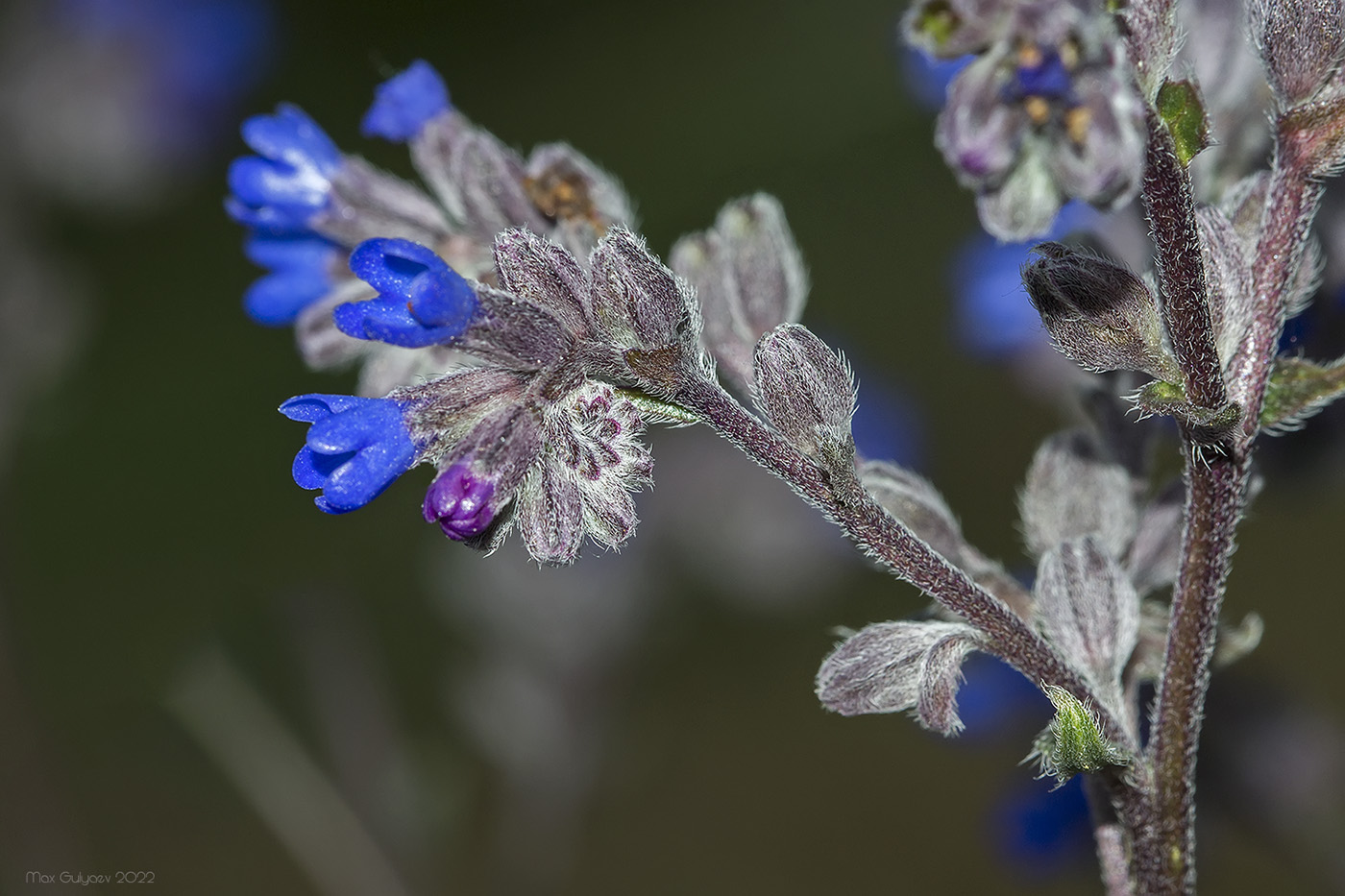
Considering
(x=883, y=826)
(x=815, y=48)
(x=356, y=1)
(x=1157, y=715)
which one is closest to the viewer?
(x=1157, y=715)

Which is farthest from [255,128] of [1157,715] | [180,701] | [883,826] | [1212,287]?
[883,826]

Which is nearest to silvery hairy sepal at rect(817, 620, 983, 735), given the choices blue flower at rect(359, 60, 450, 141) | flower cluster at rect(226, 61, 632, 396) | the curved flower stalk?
the curved flower stalk

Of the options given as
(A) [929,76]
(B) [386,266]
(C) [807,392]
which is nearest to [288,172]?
(B) [386,266]

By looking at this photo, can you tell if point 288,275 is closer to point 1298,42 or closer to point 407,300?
point 407,300

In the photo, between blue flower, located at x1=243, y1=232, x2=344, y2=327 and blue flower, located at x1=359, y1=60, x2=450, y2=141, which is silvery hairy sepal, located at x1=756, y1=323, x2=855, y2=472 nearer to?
blue flower, located at x1=359, y1=60, x2=450, y2=141

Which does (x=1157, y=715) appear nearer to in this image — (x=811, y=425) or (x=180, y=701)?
(x=811, y=425)
